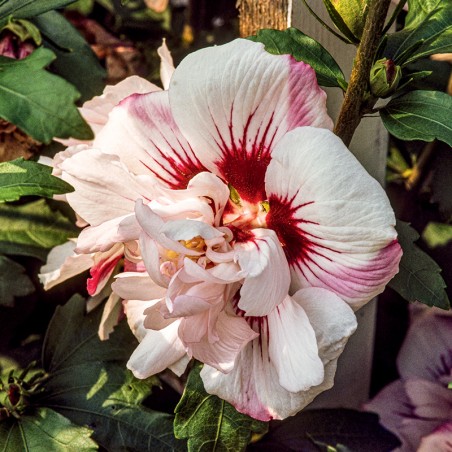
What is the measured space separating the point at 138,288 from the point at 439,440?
36 cm

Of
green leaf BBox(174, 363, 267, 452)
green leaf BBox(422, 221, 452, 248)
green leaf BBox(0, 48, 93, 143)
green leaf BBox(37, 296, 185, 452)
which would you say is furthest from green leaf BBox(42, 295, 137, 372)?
green leaf BBox(422, 221, 452, 248)

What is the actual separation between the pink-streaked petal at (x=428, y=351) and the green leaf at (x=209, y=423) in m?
0.23

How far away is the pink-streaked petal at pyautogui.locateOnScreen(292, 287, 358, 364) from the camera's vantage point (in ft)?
1.54

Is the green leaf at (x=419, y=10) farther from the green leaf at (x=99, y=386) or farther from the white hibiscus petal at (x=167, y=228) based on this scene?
the green leaf at (x=99, y=386)

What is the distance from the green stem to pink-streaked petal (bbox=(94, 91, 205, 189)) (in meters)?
0.12

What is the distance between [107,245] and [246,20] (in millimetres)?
258

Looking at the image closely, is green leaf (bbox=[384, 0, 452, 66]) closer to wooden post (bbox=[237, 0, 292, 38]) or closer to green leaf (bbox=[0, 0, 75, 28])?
wooden post (bbox=[237, 0, 292, 38])

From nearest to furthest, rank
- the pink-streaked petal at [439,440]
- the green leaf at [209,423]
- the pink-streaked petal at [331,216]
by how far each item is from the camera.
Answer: the pink-streaked petal at [331,216], the green leaf at [209,423], the pink-streaked petal at [439,440]

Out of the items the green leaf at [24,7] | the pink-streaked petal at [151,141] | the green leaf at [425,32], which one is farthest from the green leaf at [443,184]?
the green leaf at [24,7]

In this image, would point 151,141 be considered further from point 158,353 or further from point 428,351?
point 428,351

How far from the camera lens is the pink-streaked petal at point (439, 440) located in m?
0.66

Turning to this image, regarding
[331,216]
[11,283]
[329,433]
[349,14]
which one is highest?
[349,14]

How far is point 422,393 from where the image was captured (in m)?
0.70

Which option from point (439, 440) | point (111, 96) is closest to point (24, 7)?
point (111, 96)
